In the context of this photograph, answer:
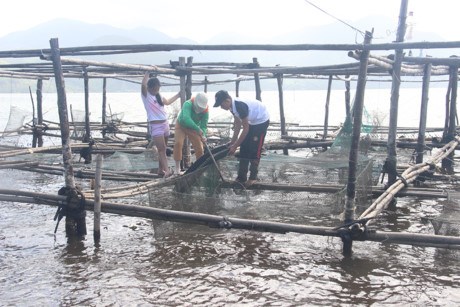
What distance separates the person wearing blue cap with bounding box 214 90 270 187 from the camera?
6258 mm

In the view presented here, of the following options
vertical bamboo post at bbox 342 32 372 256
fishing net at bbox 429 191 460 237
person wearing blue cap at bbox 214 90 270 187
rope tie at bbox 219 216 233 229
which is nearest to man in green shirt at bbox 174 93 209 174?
person wearing blue cap at bbox 214 90 270 187

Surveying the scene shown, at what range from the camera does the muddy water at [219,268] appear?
4.23 metres

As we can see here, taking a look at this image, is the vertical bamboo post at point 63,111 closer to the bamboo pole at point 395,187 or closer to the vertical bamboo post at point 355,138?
the vertical bamboo post at point 355,138

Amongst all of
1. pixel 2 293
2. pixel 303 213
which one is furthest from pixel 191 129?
pixel 2 293

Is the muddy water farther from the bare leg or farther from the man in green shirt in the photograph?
the man in green shirt

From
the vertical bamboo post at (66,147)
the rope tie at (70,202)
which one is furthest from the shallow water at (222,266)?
the rope tie at (70,202)

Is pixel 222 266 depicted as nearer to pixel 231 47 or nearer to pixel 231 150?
pixel 231 150

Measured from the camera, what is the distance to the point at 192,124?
700cm

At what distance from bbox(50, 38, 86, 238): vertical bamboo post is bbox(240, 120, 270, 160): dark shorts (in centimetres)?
242

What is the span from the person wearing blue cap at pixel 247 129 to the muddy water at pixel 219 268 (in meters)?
0.55

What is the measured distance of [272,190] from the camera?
6.06 metres

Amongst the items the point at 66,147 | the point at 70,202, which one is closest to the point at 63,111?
the point at 66,147

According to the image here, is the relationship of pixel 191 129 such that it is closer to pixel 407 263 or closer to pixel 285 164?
pixel 285 164

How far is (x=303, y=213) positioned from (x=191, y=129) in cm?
263
